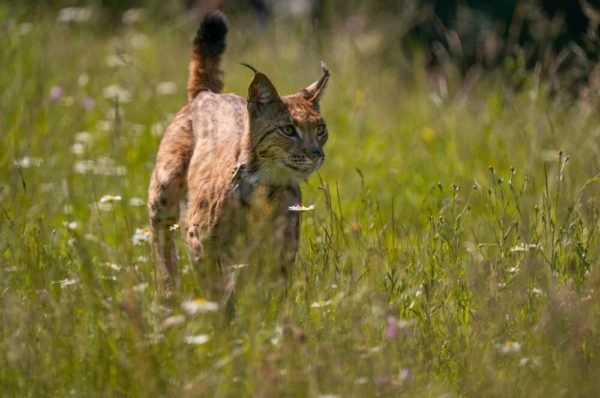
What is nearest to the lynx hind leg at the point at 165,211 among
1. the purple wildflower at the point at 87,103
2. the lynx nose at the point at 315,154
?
the lynx nose at the point at 315,154

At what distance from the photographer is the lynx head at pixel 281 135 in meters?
4.84

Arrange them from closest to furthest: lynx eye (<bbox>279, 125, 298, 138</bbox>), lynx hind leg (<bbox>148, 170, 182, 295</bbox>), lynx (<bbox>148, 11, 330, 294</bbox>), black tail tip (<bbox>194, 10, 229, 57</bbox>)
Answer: lynx (<bbox>148, 11, 330, 294</bbox>) → lynx eye (<bbox>279, 125, 298, 138</bbox>) → lynx hind leg (<bbox>148, 170, 182, 295</bbox>) → black tail tip (<bbox>194, 10, 229, 57</bbox>)

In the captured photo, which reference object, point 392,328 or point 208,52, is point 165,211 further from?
point 392,328

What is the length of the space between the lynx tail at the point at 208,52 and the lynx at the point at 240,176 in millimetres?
411

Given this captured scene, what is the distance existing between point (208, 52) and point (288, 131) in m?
1.21

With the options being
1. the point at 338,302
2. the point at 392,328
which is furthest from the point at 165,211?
the point at 392,328

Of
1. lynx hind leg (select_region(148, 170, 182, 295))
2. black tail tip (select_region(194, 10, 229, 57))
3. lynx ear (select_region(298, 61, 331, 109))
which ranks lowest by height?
lynx hind leg (select_region(148, 170, 182, 295))

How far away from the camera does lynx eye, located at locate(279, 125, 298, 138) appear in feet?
16.2

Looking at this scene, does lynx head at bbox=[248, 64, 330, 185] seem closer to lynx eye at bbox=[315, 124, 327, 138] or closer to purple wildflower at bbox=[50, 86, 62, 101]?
lynx eye at bbox=[315, 124, 327, 138]

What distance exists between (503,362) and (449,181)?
327 centimetres

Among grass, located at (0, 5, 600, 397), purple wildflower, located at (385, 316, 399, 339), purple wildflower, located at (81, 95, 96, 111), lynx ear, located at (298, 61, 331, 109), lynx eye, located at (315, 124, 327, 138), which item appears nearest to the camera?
grass, located at (0, 5, 600, 397)

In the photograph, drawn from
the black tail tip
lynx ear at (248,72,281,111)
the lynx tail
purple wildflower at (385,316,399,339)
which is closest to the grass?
purple wildflower at (385,316,399,339)

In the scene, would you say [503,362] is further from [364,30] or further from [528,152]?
[364,30]

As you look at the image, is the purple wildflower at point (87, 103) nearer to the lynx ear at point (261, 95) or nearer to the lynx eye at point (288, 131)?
the lynx ear at point (261, 95)
